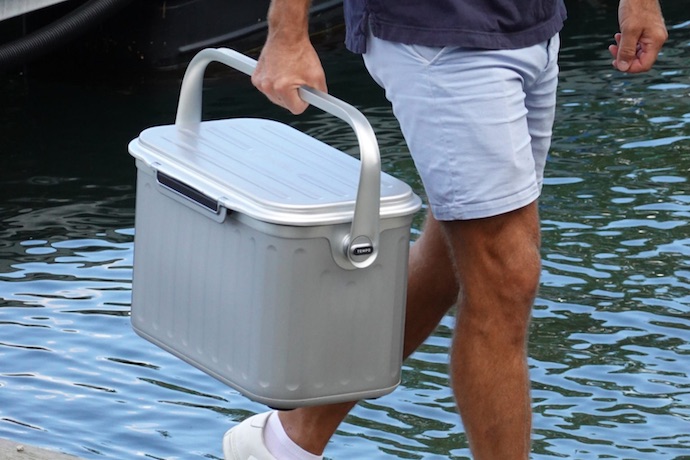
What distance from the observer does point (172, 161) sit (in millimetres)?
2465

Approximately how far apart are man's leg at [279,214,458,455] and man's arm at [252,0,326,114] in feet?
1.54

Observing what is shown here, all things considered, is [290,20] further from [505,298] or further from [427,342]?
[427,342]

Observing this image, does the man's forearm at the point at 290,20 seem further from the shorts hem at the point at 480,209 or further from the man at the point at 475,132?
the shorts hem at the point at 480,209

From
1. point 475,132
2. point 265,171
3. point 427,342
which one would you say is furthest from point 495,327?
point 427,342

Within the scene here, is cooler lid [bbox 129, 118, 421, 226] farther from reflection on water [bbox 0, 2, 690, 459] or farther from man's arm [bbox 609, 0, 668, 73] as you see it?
reflection on water [bbox 0, 2, 690, 459]

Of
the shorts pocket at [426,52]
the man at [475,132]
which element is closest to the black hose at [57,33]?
the man at [475,132]

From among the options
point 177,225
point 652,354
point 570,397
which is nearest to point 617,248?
point 652,354

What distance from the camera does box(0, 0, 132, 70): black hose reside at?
6617 mm

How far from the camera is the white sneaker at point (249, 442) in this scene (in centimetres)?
278

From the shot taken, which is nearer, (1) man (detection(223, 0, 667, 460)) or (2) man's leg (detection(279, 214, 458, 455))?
(1) man (detection(223, 0, 667, 460))

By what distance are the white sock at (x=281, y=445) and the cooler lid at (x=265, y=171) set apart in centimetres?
55

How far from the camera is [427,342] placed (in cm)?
407

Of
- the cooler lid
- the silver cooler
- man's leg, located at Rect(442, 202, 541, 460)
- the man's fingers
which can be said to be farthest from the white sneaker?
the man's fingers

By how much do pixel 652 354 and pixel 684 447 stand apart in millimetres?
612
